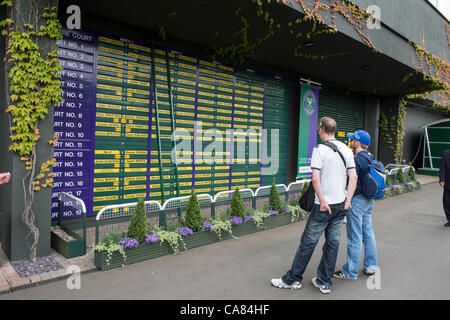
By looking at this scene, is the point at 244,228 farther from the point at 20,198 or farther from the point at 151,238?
the point at 20,198

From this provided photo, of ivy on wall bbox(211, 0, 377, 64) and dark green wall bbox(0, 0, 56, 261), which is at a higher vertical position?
ivy on wall bbox(211, 0, 377, 64)

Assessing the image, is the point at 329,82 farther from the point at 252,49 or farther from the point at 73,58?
the point at 73,58

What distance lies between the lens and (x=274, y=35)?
7238 millimetres

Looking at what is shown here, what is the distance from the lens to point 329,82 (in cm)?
1205

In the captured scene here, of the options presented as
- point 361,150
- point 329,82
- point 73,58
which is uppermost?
point 329,82

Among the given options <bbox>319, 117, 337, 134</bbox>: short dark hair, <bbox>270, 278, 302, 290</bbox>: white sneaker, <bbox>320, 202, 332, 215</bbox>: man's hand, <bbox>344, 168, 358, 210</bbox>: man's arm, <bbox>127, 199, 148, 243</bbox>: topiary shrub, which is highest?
<bbox>319, 117, 337, 134</bbox>: short dark hair

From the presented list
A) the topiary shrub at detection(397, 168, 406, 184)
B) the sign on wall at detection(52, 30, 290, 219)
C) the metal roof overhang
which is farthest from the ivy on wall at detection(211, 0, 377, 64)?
the topiary shrub at detection(397, 168, 406, 184)

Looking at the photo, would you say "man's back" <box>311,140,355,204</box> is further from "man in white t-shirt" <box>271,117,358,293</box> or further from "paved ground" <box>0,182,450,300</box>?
"paved ground" <box>0,182,450,300</box>

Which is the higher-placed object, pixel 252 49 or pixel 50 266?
pixel 252 49

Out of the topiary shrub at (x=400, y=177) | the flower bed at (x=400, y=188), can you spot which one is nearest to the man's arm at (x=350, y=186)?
the flower bed at (x=400, y=188)

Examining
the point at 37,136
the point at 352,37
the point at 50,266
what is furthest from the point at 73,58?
the point at 352,37

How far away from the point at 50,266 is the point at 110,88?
11.3 feet

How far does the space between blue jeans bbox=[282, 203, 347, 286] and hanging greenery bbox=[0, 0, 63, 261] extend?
11.6ft

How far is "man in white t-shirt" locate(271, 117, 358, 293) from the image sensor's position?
143 inches
